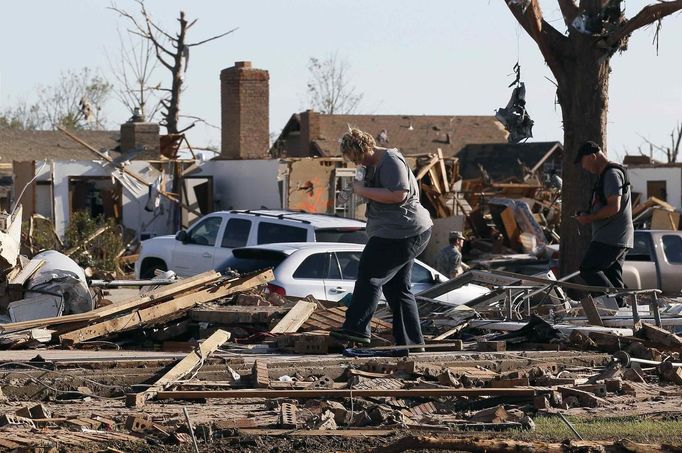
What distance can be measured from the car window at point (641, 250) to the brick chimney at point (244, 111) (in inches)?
609

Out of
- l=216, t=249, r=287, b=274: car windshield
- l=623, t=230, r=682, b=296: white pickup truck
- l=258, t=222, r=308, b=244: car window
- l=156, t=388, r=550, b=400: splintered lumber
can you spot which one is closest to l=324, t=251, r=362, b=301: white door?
l=216, t=249, r=287, b=274: car windshield

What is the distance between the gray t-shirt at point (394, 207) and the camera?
9.67 meters

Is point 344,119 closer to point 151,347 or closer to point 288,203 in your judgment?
point 288,203

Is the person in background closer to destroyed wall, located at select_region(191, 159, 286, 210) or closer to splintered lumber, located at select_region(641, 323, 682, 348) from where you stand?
splintered lumber, located at select_region(641, 323, 682, 348)

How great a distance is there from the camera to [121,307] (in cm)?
1098

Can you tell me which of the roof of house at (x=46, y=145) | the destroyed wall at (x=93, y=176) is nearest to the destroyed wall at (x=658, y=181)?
the destroyed wall at (x=93, y=176)

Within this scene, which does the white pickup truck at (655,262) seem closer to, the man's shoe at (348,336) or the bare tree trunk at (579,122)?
the bare tree trunk at (579,122)

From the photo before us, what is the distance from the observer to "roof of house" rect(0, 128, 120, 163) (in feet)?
155

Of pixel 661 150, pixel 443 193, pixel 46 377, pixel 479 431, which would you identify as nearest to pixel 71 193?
pixel 443 193

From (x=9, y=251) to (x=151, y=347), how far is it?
3110 mm

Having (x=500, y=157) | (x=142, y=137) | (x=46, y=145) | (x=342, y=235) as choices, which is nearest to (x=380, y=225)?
(x=342, y=235)

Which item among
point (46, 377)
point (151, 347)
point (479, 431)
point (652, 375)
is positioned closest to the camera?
point (479, 431)

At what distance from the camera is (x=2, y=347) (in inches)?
404

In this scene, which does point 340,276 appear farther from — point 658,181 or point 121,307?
point 658,181
